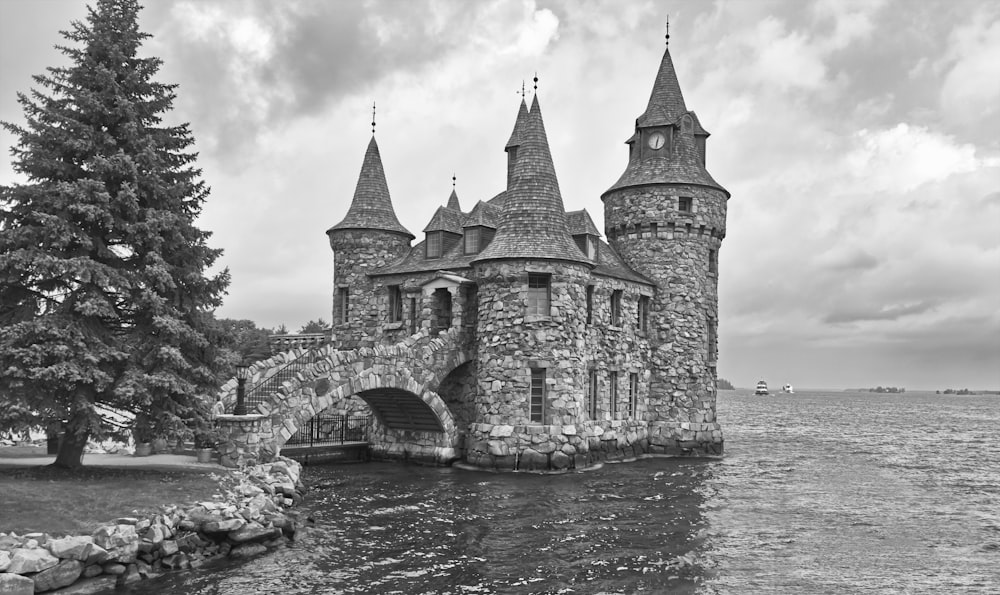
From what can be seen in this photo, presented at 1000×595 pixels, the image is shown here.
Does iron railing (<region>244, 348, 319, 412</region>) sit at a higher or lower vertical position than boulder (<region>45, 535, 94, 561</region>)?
higher

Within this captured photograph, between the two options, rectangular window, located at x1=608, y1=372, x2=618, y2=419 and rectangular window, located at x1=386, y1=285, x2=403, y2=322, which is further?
rectangular window, located at x1=386, y1=285, x2=403, y2=322

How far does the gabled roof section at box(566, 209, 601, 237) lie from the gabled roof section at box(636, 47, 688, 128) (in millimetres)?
5859

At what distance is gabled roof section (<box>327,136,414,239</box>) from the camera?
38719mm

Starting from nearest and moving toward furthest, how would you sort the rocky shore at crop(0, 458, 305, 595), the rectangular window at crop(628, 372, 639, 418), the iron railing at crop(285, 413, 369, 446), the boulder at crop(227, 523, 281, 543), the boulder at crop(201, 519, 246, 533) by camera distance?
the rocky shore at crop(0, 458, 305, 595), the boulder at crop(201, 519, 246, 533), the boulder at crop(227, 523, 281, 543), the iron railing at crop(285, 413, 369, 446), the rectangular window at crop(628, 372, 639, 418)

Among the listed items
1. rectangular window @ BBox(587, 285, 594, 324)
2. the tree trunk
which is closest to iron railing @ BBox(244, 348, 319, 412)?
the tree trunk

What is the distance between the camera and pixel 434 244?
37250mm

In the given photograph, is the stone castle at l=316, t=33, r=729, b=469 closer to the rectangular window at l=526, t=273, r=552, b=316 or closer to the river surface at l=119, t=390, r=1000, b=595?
the rectangular window at l=526, t=273, r=552, b=316

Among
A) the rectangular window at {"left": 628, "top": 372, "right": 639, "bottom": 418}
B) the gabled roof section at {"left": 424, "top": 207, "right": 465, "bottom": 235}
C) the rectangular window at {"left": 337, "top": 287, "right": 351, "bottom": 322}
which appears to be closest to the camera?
the rectangular window at {"left": 628, "top": 372, "right": 639, "bottom": 418}

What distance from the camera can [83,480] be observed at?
1811 cm

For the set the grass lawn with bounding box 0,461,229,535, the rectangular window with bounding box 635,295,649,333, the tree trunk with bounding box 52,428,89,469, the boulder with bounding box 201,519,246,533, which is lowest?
the boulder with bounding box 201,519,246,533

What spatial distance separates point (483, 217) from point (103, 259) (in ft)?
62.1

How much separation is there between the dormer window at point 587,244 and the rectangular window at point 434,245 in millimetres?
6314

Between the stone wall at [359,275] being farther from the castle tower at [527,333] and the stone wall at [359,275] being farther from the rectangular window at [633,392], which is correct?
the rectangular window at [633,392]

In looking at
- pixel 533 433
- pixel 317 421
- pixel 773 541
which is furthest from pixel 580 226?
pixel 773 541
